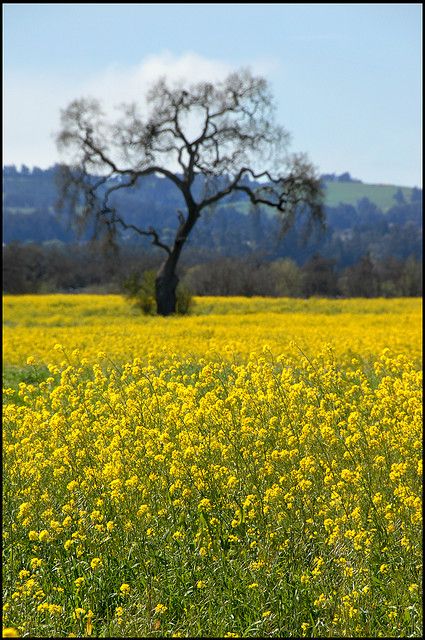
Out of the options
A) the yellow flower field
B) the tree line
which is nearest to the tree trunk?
the yellow flower field

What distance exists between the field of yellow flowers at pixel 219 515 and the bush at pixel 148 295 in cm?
2154

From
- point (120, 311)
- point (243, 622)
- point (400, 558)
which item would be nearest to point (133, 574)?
point (243, 622)

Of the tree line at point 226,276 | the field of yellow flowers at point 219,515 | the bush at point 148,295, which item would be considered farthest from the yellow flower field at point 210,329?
the tree line at point 226,276

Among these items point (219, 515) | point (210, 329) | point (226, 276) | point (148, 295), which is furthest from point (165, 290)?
point (226, 276)

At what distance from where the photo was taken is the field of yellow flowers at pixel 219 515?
4453 millimetres

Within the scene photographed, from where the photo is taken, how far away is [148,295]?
29281 mm

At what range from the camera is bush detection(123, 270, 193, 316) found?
28938 mm

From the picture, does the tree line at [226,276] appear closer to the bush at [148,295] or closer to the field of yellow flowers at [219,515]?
the bush at [148,295]

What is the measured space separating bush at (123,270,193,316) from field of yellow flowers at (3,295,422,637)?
70.7ft

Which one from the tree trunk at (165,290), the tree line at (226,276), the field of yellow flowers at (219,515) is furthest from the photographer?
the tree line at (226,276)

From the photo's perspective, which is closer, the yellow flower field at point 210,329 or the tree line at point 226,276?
the yellow flower field at point 210,329

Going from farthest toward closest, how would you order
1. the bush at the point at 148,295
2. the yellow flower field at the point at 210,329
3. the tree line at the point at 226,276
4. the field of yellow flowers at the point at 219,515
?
the tree line at the point at 226,276
the bush at the point at 148,295
the yellow flower field at the point at 210,329
the field of yellow flowers at the point at 219,515

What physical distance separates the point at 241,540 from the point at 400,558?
106cm

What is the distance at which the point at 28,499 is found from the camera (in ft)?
19.8
